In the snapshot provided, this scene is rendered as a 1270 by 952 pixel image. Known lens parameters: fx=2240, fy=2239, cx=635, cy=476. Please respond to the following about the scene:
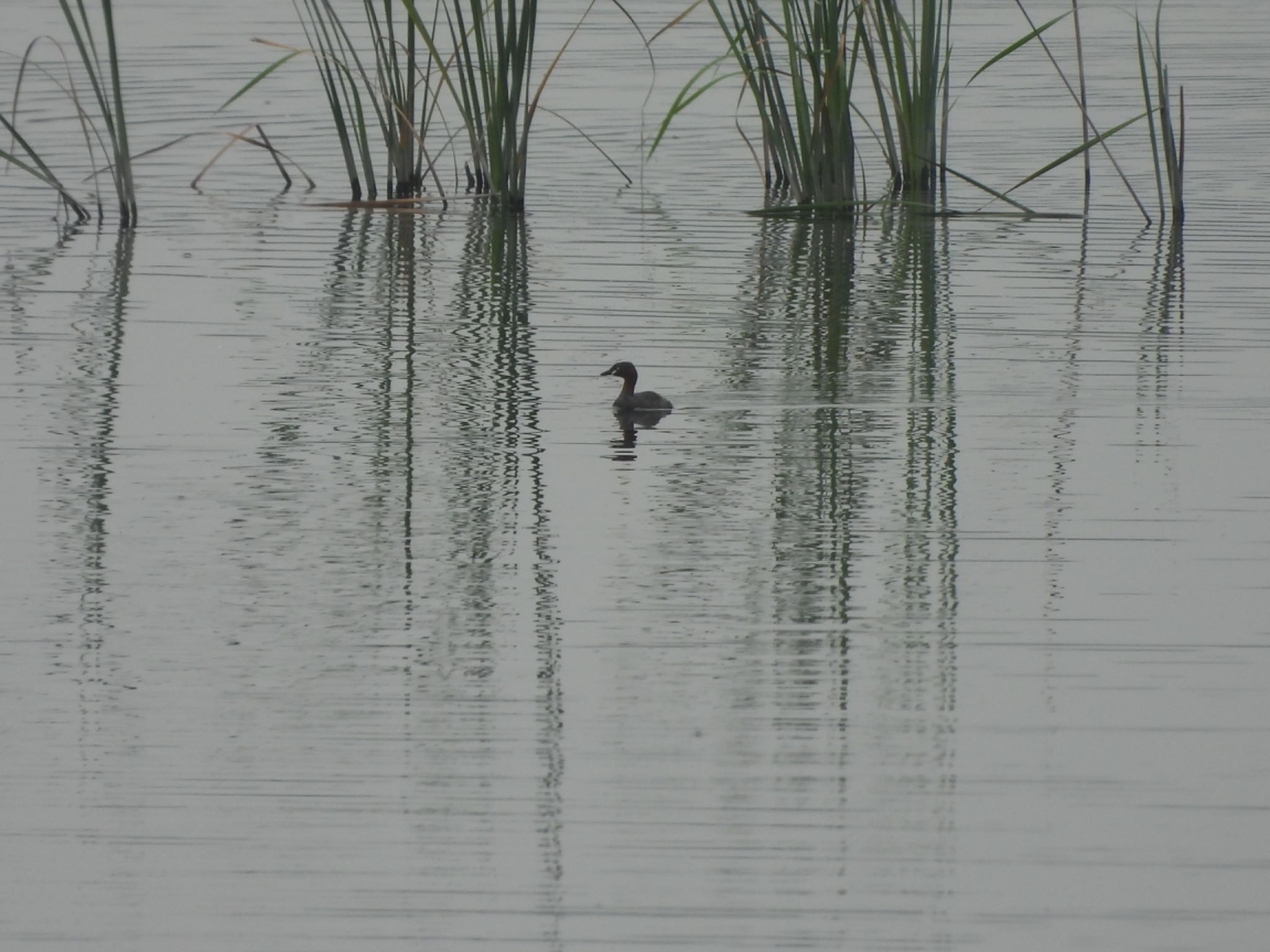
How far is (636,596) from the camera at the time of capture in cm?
562

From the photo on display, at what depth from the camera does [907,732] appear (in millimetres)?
4750

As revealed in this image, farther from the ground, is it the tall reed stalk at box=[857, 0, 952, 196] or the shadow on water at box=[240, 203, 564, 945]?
the tall reed stalk at box=[857, 0, 952, 196]

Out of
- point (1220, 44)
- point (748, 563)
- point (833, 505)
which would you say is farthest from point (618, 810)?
point (1220, 44)

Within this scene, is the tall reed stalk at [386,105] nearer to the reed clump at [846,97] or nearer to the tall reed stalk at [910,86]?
the reed clump at [846,97]

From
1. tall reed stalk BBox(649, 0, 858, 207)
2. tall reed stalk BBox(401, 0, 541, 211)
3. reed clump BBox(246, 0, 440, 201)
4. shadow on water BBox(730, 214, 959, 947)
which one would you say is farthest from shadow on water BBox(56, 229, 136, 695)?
tall reed stalk BBox(649, 0, 858, 207)

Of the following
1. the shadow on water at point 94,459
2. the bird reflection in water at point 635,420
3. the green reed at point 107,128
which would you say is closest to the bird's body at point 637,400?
the bird reflection in water at point 635,420

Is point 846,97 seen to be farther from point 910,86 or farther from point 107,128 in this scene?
point 107,128

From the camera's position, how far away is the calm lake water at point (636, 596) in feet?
13.5

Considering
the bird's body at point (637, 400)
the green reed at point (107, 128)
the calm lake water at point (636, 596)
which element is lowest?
the calm lake water at point (636, 596)

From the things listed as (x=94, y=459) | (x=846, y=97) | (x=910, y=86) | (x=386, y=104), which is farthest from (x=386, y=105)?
(x=94, y=459)

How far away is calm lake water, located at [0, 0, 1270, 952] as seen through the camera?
4.12 meters

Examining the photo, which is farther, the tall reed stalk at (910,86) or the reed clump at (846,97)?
the tall reed stalk at (910,86)

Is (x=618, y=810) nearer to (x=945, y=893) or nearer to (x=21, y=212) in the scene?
(x=945, y=893)

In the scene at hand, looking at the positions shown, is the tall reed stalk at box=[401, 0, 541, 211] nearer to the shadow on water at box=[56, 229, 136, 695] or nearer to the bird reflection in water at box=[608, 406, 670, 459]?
the shadow on water at box=[56, 229, 136, 695]
